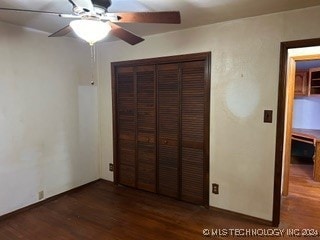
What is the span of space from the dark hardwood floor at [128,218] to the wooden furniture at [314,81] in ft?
7.85

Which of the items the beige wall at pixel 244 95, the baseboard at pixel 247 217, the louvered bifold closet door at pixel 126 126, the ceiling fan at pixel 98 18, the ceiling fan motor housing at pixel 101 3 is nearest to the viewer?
the ceiling fan at pixel 98 18

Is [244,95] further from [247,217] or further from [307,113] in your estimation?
[307,113]

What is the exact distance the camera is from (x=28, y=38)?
2.80 metres

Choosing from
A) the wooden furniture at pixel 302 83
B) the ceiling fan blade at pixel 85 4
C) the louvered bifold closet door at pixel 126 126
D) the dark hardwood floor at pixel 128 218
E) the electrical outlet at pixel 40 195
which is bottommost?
the dark hardwood floor at pixel 128 218

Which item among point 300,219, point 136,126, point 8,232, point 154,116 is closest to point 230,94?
point 154,116

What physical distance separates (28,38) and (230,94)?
96.7 inches

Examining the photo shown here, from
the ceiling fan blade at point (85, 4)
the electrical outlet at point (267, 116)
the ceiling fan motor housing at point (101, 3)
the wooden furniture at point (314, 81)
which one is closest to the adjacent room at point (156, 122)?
the electrical outlet at point (267, 116)

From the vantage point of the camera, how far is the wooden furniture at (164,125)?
2898 mm

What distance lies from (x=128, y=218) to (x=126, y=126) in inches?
52.2

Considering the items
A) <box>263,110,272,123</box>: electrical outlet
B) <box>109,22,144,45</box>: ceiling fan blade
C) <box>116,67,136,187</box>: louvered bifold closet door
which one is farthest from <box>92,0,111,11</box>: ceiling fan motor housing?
<box>263,110,272,123</box>: electrical outlet

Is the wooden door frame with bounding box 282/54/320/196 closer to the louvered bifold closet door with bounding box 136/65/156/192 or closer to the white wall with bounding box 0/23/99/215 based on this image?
the louvered bifold closet door with bounding box 136/65/156/192

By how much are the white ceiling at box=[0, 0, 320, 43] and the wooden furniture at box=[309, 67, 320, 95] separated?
10.3ft

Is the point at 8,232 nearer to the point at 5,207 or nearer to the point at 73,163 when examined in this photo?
the point at 5,207

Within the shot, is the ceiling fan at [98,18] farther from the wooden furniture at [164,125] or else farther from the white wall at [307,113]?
the white wall at [307,113]
